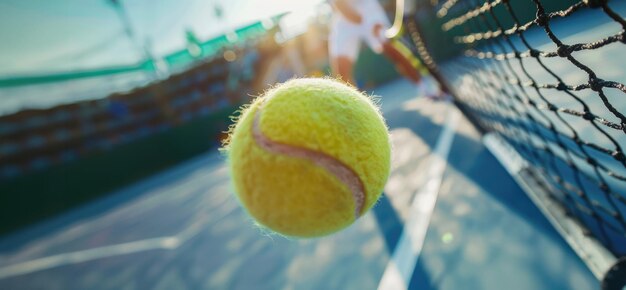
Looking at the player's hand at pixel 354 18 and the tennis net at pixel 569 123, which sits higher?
the player's hand at pixel 354 18

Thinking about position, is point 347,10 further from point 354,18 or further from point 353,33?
point 353,33

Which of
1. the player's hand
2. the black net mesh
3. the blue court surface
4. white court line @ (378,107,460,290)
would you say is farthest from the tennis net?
the player's hand

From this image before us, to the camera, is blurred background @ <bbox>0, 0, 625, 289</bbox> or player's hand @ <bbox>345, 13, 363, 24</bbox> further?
player's hand @ <bbox>345, 13, 363, 24</bbox>

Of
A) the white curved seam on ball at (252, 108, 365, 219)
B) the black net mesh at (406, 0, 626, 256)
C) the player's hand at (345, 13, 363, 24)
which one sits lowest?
the black net mesh at (406, 0, 626, 256)

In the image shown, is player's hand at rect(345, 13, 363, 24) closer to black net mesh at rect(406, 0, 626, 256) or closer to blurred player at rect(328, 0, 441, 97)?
blurred player at rect(328, 0, 441, 97)

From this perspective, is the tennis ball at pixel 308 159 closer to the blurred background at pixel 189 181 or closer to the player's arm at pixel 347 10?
the blurred background at pixel 189 181

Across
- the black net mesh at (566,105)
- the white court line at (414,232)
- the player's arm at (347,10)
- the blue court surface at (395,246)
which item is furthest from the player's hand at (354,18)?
the white court line at (414,232)

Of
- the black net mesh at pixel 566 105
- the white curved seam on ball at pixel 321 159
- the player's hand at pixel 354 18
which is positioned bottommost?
the black net mesh at pixel 566 105
